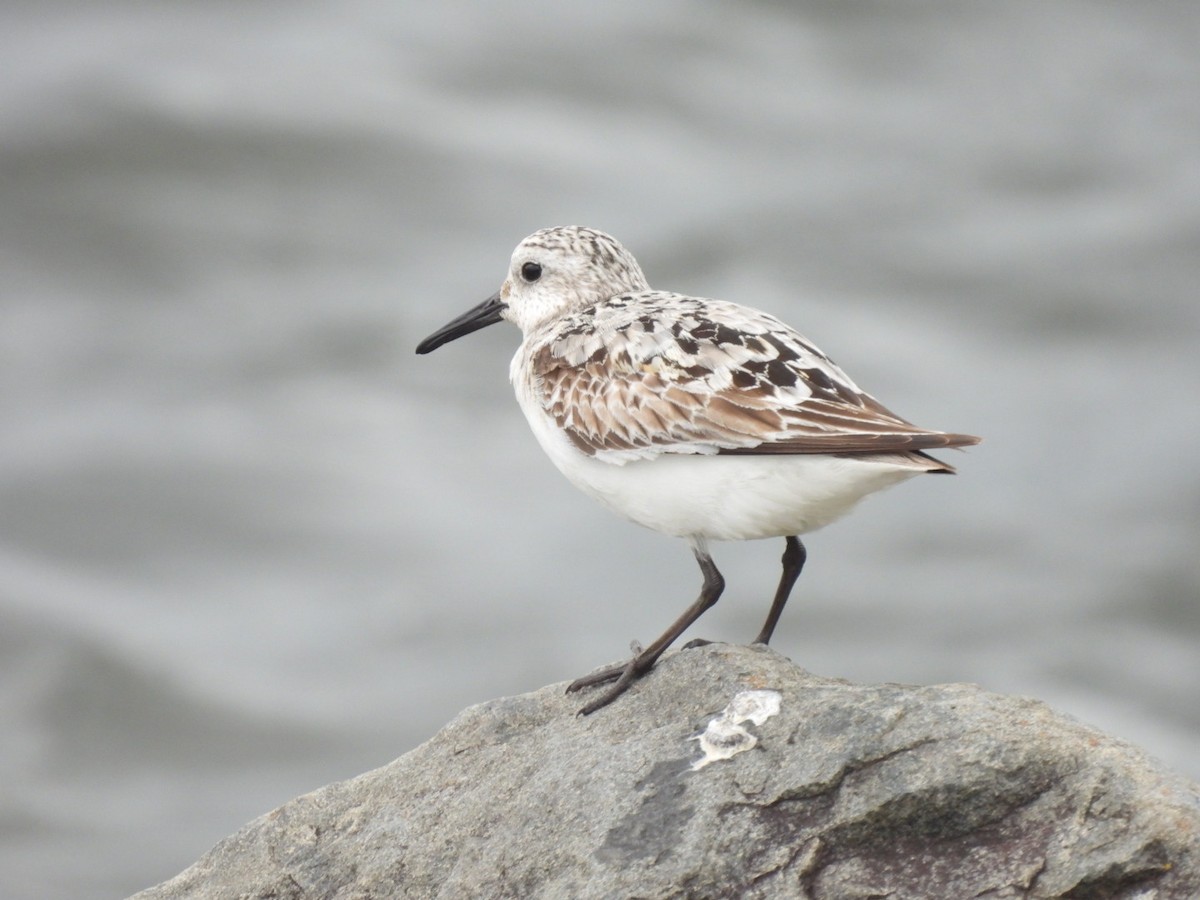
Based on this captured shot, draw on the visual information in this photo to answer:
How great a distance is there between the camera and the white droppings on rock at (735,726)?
5.14m

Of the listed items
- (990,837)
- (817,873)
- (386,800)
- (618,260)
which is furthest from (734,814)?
(618,260)

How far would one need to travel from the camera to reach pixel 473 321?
27.3ft

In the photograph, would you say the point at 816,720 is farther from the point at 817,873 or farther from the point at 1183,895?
the point at 1183,895

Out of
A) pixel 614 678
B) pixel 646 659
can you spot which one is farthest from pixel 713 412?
pixel 614 678

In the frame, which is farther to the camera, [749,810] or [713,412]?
[713,412]

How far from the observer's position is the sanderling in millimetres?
5793

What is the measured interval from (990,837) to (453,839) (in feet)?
6.74

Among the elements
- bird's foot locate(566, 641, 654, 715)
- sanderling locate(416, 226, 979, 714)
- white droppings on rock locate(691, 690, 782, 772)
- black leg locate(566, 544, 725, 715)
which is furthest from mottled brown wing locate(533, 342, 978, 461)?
Answer: white droppings on rock locate(691, 690, 782, 772)

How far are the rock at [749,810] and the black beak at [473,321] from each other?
9.48 feet

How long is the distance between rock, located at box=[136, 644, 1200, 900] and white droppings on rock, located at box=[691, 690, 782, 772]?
1 centimetres

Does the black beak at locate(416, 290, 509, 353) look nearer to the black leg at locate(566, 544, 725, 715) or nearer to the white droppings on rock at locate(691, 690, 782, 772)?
the black leg at locate(566, 544, 725, 715)

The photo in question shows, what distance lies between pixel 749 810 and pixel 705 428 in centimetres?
188

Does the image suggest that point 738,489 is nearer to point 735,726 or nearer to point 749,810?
point 735,726

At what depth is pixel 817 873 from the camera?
451 cm
